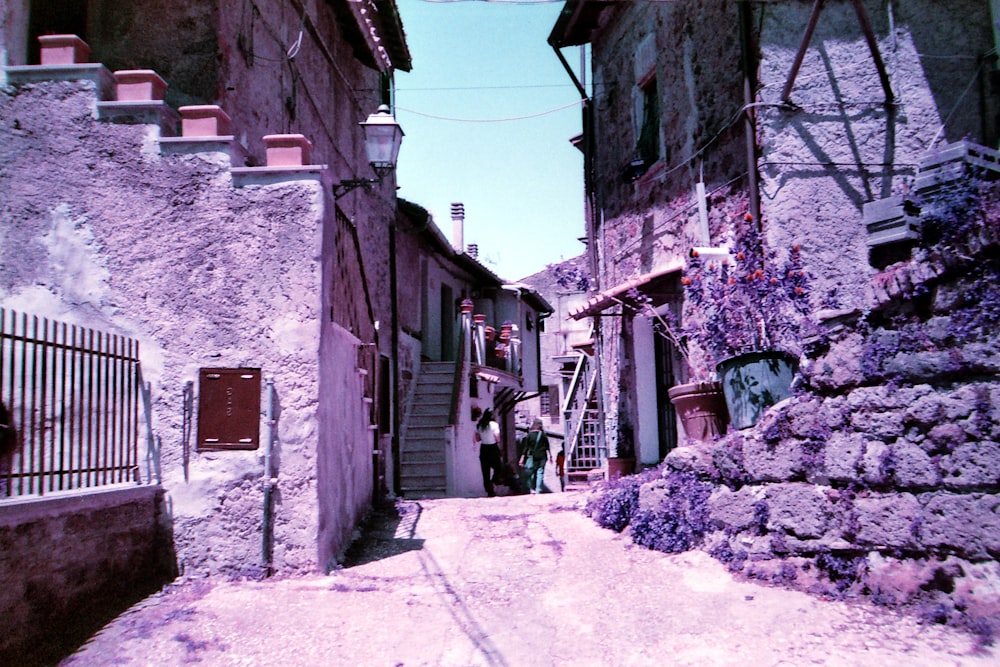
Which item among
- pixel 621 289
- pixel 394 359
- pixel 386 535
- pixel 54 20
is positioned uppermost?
pixel 54 20

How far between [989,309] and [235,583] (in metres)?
5.24

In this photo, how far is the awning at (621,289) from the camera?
402 inches

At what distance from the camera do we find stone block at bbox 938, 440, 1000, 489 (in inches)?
179

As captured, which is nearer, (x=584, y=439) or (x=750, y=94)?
(x=750, y=94)

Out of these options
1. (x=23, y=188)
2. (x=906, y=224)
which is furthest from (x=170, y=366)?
(x=906, y=224)

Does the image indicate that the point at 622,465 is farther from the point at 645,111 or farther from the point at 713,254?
the point at 645,111

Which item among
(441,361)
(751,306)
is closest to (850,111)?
(751,306)

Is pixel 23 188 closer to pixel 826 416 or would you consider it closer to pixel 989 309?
pixel 826 416

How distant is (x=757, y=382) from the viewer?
673 centimetres

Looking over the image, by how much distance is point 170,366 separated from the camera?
20.4ft

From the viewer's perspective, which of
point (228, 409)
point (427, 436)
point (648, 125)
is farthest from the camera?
point (427, 436)

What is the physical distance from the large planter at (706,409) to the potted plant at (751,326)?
1.15 ft

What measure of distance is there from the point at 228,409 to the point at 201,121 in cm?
229

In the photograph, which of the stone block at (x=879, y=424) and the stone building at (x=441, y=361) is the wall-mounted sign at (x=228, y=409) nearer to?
the stone block at (x=879, y=424)
